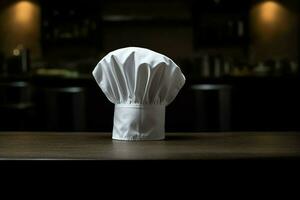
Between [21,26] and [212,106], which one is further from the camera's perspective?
[21,26]

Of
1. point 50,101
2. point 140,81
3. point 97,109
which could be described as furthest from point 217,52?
point 140,81

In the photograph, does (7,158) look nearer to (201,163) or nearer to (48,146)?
(48,146)

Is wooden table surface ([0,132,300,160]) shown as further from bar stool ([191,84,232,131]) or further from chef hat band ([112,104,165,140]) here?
bar stool ([191,84,232,131])

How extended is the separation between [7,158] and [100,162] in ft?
0.61

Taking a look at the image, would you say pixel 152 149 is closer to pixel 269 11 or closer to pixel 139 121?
pixel 139 121

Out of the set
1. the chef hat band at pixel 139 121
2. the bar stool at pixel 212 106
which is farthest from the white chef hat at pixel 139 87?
the bar stool at pixel 212 106

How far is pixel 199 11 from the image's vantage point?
4.63 m

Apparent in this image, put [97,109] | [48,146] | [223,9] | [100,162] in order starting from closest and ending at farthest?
[100,162] < [48,146] < [97,109] < [223,9]

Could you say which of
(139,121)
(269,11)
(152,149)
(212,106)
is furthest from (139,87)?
(269,11)

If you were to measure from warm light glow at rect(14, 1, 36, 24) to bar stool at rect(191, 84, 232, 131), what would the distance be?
5.57ft

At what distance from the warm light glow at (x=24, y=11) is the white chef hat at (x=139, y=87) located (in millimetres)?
3530

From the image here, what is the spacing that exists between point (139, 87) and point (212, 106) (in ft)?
9.26

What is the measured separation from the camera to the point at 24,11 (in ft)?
15.5

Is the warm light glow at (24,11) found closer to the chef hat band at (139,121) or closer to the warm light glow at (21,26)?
the warm light glow at (21,26)
